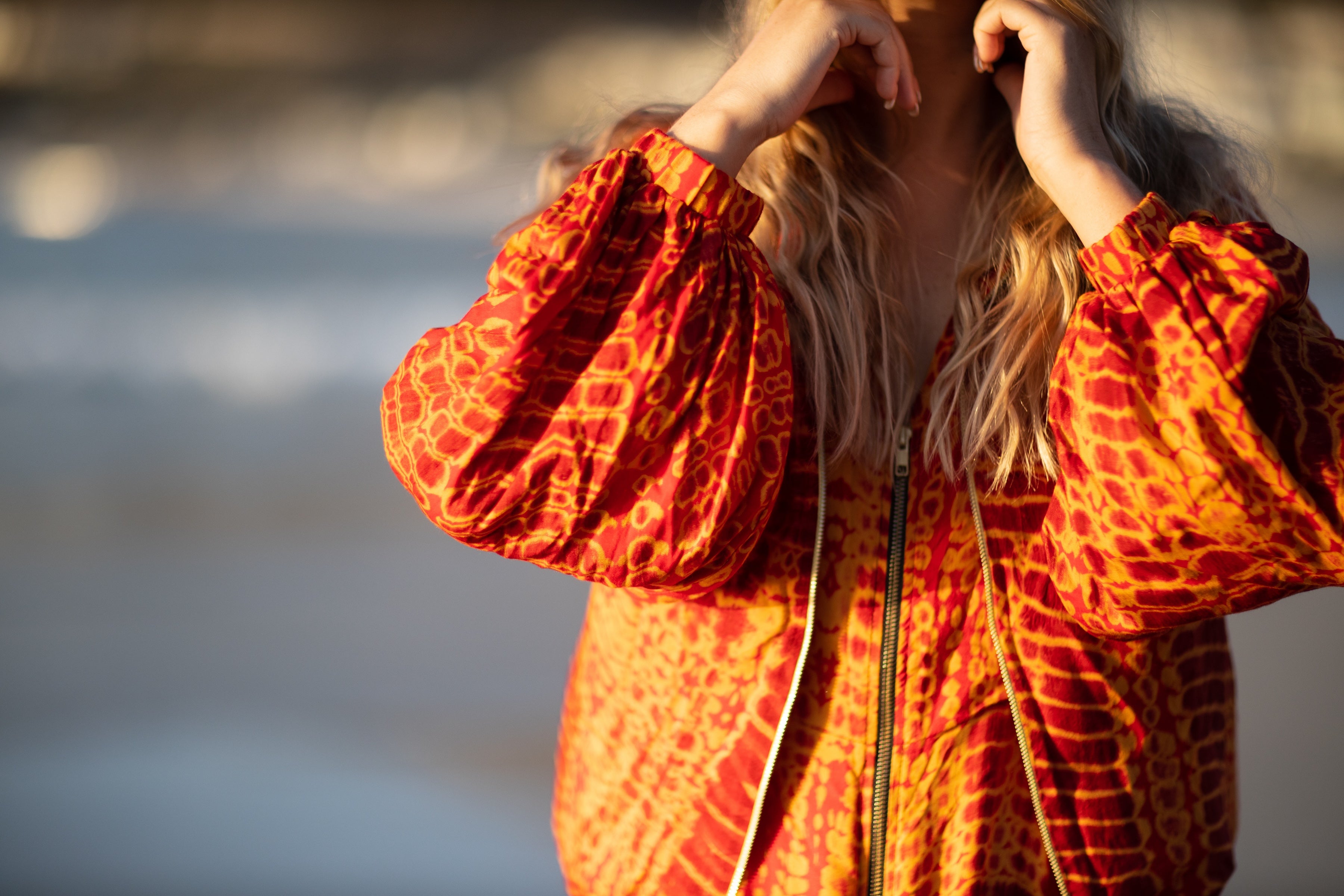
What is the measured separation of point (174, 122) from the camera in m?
1.86

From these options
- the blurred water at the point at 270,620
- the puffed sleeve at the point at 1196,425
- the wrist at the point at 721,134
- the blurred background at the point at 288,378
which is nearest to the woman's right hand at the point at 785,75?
the wrist at the point at 721,134

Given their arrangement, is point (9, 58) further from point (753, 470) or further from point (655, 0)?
point (753, 470)

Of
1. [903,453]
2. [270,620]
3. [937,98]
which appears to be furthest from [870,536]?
[270,620]

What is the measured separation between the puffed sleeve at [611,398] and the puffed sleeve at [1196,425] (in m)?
0.14

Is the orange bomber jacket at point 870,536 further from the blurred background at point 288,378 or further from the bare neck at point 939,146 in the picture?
the blurred background at point 288,378

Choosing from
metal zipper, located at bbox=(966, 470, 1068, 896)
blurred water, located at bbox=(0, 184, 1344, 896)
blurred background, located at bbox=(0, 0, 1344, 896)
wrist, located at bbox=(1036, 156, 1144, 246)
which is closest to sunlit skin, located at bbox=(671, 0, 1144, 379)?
wrist, located at bbox=(1036, 156, 1144, 246)

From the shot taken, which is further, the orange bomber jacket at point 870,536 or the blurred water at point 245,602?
the blurred water at point 245,602

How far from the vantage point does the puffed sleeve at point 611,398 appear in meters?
0.39

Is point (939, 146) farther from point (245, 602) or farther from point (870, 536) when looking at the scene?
point (245, 602)

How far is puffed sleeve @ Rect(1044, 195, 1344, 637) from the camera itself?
352mm

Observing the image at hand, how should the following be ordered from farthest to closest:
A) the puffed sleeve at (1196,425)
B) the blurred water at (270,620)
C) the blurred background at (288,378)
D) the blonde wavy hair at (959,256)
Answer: the blurred background at (288,378)
the blurred water at (270,620)
the blonde wavy hair at (959,256)
the puffed sleeve at (1196,425)

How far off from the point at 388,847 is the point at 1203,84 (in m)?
1.84

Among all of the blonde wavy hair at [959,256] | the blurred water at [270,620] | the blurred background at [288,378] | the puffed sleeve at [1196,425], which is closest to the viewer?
the puffed sleeve at [1196,425]

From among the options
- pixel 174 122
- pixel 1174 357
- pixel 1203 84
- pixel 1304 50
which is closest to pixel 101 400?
pixel 174 122
